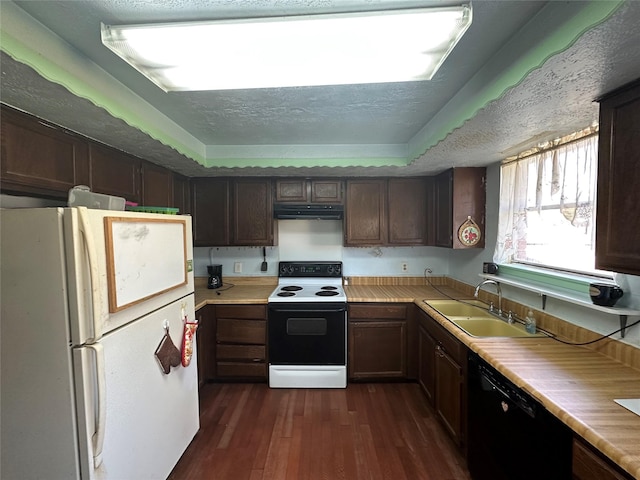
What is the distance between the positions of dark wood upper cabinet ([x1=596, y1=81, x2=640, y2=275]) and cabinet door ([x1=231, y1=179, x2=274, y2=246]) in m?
2.44

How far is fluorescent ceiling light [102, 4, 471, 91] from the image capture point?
3.09ft

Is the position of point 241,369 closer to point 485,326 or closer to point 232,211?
point 232,211

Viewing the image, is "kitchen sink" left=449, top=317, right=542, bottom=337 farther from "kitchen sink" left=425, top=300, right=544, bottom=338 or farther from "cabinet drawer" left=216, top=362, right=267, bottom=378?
"cabinet drawer" left=216, top=362, right=267, bottom=378

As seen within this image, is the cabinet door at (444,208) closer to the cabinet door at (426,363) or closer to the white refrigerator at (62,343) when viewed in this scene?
the cabinet door at (426,363)

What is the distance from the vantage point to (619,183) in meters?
1.10

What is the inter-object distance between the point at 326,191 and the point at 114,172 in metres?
1.80

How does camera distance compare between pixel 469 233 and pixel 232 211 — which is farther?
pixel 232 211

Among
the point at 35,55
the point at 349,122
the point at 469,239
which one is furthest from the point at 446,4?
the point at 469,239

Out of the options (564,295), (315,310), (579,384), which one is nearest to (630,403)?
(579,384)

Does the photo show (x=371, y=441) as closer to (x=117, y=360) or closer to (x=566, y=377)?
(x=566, y=377)

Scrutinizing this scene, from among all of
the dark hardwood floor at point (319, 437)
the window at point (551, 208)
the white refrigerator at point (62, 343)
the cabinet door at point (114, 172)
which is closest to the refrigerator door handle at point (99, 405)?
the white refrigerator at point (62, 343)

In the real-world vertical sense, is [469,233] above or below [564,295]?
above

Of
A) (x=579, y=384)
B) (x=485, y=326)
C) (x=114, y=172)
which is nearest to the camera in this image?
(x=579, y=384)

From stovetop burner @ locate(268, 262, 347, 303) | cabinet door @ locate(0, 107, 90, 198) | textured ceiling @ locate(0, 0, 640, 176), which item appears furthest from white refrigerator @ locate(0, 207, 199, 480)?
stovetop burner @ locate(268, 262, 347, 303)
